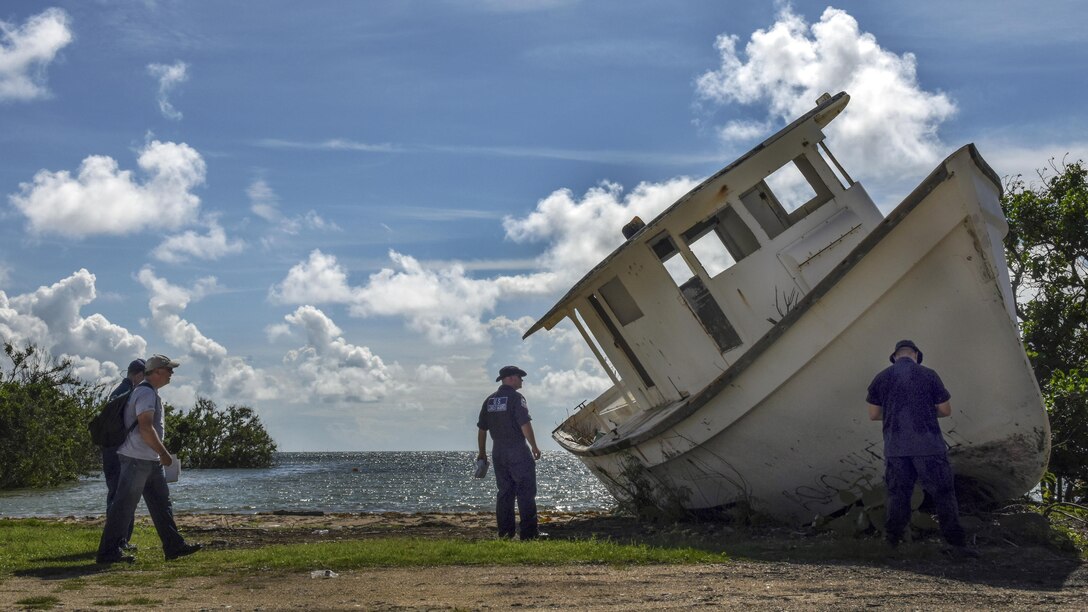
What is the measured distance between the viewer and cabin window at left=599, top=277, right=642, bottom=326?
1162cm

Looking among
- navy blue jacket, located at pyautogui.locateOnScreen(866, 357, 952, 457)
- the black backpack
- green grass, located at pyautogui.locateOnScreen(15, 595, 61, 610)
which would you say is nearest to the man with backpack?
the black backpack

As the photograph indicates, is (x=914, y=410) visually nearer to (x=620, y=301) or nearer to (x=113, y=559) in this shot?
(x=620, y=301)

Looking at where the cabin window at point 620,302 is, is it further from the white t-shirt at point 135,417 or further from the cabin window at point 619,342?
the white t-shirt at point 135,417

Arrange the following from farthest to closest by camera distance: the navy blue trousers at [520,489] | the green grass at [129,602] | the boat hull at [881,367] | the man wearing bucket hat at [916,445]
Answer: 1. the navy blue trousers at [520,489]
2. the boat hull at [881,367]
3. the man wearing bucket hat at [916,445]
4. the green grass at [129,602]

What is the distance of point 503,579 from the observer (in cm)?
686

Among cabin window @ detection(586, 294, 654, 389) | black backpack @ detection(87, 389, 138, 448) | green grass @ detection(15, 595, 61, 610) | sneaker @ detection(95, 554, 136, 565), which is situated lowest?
green grass @ detection(15, 595, 61, 610)

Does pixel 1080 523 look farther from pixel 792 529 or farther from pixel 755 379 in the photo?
pixel 755 379

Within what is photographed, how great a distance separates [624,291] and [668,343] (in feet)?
2.77

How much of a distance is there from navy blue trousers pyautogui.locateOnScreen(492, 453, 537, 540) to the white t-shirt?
322 centimetres

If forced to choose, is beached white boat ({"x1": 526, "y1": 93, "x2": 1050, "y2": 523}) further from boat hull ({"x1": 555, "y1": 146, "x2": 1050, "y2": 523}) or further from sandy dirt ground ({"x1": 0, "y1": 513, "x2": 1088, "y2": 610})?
sandy dirt ground ({"x1": 0, "y1": 513, "x2": 1088, "y2": 610})

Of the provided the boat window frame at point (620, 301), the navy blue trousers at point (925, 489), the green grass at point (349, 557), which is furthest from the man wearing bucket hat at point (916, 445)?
the boat window frame at point (620, 301)

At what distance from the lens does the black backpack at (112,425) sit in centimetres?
827

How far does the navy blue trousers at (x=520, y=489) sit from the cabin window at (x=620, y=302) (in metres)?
2.46

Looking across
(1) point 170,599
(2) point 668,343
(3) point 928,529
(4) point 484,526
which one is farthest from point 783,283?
(1) point 170,599
